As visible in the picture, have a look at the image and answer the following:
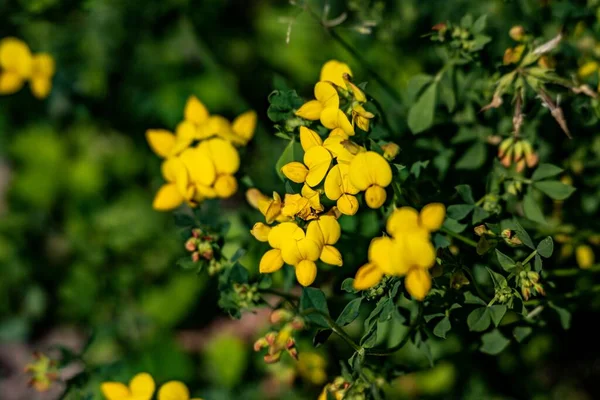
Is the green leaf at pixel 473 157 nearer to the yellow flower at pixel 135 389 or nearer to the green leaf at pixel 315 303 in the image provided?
the green leaf at pixel 315 303

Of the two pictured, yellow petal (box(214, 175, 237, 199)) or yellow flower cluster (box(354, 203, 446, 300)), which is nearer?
yellow flower cluster (box(354, 203, 446, 300))

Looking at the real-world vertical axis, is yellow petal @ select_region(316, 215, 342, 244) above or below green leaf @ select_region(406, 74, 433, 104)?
below

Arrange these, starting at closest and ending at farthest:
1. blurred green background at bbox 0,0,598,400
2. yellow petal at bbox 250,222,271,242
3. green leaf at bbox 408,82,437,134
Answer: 1. yellow petal at bbox 250,222,271,242
2. green leaf at bbox 408,82,437,134
3. blurred green background at bbox 0,0,598,400

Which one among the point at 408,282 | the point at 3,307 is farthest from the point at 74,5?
the point at 408,282

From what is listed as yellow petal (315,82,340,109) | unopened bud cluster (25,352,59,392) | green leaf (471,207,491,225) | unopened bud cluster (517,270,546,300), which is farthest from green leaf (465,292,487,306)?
unopened bud cluster (25,352,59,392)

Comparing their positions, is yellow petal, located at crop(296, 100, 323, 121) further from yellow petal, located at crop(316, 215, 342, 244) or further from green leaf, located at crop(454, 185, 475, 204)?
green leaf, located at crop(454, 185, 475, 204)

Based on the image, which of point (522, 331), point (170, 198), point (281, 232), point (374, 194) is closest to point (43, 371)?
point (170, 198)

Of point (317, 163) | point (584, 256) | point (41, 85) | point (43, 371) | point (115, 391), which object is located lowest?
point (43, 371)

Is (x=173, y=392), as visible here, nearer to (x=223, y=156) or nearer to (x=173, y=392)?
(x=173, y=392)
